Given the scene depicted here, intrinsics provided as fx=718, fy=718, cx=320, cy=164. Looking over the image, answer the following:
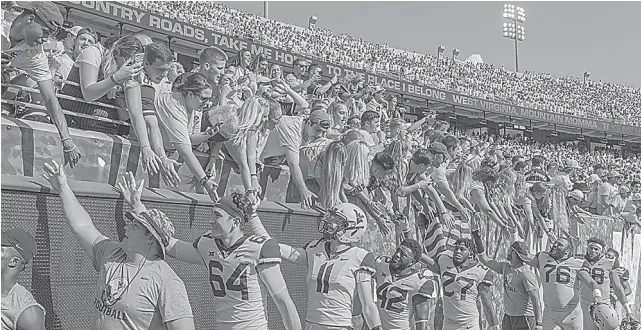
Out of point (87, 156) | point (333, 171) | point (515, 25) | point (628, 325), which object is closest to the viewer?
point (87, 156)

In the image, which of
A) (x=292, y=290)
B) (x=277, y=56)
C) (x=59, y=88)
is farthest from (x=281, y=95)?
(x=277, y=56)

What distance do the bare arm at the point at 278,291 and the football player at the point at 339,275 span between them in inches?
30.8

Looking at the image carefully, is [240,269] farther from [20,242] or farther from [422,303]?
[422,303]

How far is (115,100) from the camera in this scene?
20.5ft

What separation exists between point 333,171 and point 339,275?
2425 millimetres

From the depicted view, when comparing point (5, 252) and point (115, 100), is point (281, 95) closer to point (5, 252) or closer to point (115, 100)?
point (115, 100)

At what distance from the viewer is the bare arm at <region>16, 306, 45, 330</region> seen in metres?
3.55

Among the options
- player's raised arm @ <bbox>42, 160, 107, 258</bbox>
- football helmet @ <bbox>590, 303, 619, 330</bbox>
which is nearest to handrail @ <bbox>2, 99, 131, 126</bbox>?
player's raised arm @ <bbox>42, 160, 107, 258</bbox>

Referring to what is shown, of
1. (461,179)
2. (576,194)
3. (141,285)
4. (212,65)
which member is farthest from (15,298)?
(576,194)

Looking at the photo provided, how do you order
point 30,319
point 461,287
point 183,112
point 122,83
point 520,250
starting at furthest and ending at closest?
point 520,250
point 461,287
point 183,112
point 122,83
point 30,319

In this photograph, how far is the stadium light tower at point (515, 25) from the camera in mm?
63031

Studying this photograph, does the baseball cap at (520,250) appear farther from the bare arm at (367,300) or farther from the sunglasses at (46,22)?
the sunglasses at (46,22)

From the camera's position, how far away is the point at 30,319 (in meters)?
3.59

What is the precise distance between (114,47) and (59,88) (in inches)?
34.4
